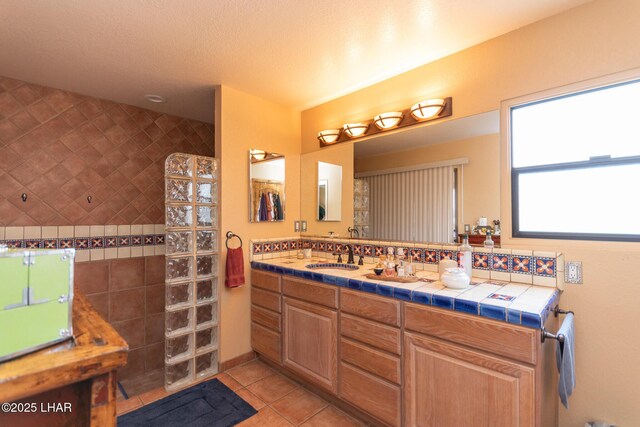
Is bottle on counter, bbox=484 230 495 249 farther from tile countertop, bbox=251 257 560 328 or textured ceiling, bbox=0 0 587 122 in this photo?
textured ceiling, bbox=0 0 587 122

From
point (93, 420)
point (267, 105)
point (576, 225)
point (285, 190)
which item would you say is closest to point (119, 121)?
point (267, 105)

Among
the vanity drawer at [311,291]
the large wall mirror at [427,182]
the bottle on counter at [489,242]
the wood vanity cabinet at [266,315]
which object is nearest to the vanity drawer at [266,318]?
the wood vanity cabinet at [266,315]

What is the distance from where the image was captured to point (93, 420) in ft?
2.49

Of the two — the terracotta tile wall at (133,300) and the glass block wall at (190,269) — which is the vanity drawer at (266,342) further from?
the terracotta tile wall at (133,300)

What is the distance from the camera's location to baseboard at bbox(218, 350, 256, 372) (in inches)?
104

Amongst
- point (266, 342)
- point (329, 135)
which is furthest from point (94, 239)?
point (329, 135)

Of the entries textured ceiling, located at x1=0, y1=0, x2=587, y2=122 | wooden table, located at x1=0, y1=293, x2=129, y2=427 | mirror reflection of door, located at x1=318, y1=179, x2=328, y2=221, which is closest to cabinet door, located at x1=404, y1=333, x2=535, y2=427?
wooden table, located at x1=0, y1=293, x2=129, y2=427

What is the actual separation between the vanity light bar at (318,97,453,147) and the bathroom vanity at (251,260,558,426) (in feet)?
A: 4.00

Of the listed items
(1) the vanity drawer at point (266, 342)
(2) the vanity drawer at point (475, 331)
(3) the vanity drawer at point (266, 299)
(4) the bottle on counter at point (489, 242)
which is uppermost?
(4) the bottle on counter at point (489, 242)

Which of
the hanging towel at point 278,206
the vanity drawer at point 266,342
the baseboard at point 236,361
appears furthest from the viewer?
the hanging towel at point 278,206

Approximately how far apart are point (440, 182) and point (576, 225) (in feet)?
2.69

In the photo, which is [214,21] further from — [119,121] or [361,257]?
[361,257]

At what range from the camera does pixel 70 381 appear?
28.2 inches

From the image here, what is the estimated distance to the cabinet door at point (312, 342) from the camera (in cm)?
209
